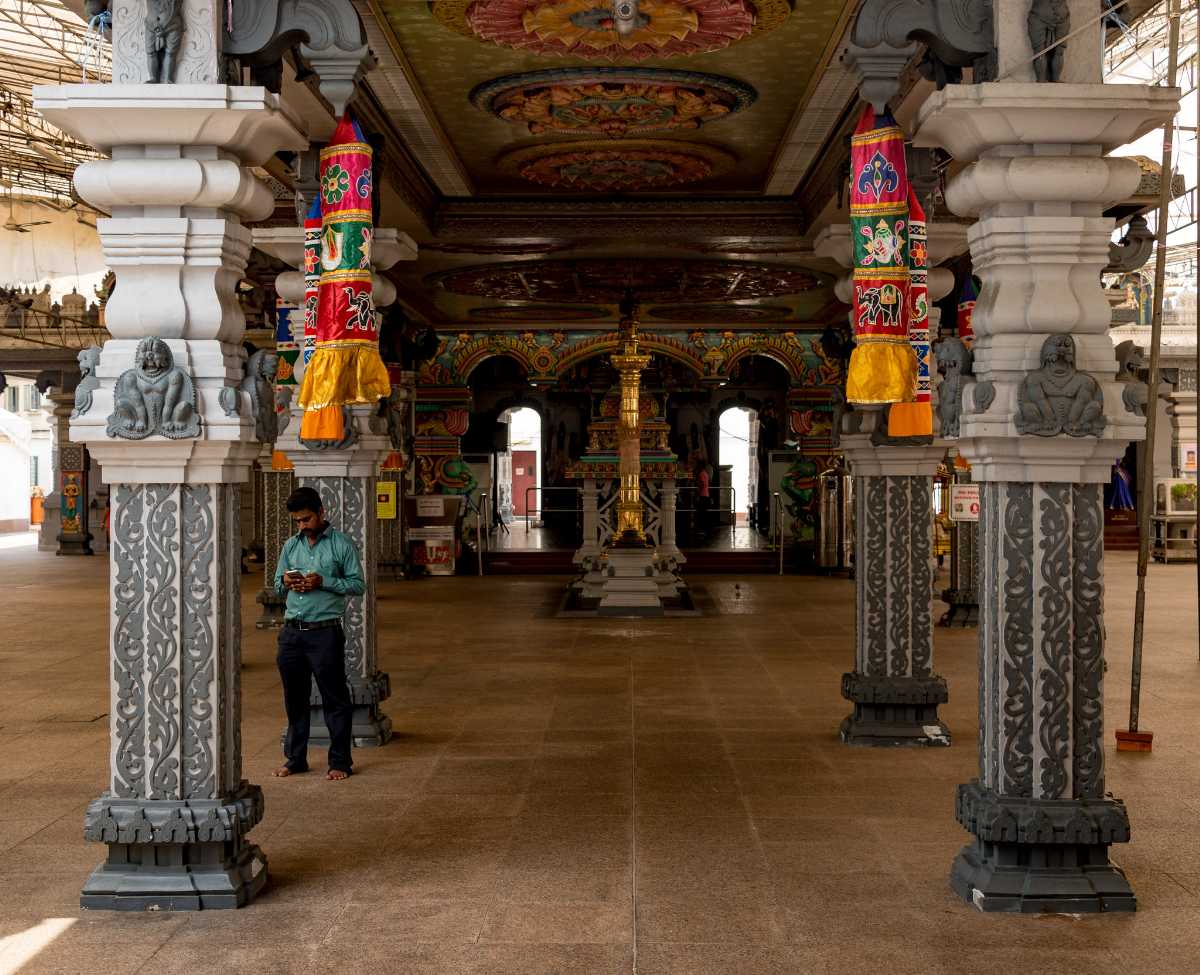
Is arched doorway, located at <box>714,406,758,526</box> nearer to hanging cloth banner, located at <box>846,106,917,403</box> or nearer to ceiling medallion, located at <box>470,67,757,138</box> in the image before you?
ceiling medallion, located at <box>470,67,757,138</box>

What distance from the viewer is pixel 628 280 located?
597 inches

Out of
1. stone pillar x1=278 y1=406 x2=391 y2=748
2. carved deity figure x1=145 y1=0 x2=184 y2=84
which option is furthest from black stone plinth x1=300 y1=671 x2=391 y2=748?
carved deity figure x1=145 y1=0 x2=184 y2=84

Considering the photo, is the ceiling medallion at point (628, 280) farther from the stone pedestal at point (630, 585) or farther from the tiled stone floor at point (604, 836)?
the tiled stone floor at point (604, 836)

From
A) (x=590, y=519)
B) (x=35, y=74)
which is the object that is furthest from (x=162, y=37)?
(x=590, y=519)

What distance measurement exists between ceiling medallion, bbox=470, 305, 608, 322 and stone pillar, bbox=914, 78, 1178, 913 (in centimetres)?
1373

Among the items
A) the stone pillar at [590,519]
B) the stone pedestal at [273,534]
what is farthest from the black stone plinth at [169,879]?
the stone pillar at [590,519]

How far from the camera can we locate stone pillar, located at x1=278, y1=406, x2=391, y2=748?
7.85 m

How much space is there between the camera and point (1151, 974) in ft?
13.4

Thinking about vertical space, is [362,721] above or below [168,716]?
below

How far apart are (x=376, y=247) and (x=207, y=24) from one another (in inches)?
132

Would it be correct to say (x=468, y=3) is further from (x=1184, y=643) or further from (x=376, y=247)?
(x=1184, y=643)

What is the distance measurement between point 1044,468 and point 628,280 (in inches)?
420

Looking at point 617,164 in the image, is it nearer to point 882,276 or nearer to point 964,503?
point 964,503

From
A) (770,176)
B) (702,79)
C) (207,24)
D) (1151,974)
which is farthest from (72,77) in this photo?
(1151,974)
